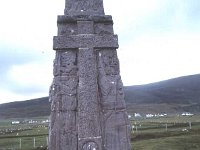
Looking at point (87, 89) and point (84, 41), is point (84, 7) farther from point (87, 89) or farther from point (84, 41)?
point (87, 89)

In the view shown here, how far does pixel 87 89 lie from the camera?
29.1 feet

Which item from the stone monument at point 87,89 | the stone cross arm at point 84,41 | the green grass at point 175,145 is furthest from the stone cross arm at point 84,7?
the green grass at point 175,145

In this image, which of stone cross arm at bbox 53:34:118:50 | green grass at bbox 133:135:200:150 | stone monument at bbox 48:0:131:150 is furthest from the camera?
green grass at bbox 133:135:200:150

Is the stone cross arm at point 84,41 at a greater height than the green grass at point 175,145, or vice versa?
the stone cross arm at point 84,41

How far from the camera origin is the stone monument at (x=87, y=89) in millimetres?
8766

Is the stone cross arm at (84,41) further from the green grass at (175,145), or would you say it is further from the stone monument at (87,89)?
the green grass at (175,145)

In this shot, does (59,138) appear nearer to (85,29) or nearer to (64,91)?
(64,91)

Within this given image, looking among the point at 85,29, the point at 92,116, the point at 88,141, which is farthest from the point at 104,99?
the point at 85,29

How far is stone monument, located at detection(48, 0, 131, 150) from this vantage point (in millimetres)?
8766

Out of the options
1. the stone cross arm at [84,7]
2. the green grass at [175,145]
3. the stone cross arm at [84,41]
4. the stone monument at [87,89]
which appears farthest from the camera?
the green grass at [175,145]

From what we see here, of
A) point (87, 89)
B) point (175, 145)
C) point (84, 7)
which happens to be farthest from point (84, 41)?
point (175, 145)

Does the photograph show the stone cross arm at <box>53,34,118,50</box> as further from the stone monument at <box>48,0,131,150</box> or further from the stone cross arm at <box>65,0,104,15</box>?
the stone cross arm at <box>65,0,104,15</box>

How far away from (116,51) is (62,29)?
152cm

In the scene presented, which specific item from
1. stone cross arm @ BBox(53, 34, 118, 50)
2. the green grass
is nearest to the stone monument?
stone cross arm @ BBox(53, 34, 118, 50)
